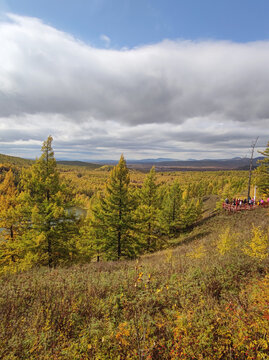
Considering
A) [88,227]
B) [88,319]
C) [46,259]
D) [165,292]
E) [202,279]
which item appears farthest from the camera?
[88,227]

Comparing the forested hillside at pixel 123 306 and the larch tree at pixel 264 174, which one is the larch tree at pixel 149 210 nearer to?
the forested hillside at pixel 123 306

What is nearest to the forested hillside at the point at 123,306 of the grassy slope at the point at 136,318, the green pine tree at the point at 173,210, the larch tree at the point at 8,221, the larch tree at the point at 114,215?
the grassy slope at the point at 136,318

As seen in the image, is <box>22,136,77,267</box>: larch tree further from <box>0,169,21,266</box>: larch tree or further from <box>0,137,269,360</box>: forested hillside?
<box>0,169,21,266</box>: larch tree

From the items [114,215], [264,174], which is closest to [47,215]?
[114,215]

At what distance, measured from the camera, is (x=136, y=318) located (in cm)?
354

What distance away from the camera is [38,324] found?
14.4 ft

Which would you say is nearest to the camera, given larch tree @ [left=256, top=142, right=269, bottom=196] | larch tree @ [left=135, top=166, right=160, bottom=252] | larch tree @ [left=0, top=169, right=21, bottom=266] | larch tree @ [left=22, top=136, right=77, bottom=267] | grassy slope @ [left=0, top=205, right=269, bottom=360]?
grassy slope @ [left=0, top=205, right=269, bottom=360]

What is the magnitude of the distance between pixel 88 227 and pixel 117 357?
1307 centimetres

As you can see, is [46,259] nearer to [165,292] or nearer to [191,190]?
[165,292]

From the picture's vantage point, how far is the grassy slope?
373 cm

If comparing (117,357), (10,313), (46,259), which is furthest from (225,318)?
(46,259)

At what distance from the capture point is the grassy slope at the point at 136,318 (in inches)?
147

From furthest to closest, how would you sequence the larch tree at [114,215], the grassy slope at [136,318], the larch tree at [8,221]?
the larch tree at [114,215]
the larch tree at [8,221]
the grassy slope at [136,318]

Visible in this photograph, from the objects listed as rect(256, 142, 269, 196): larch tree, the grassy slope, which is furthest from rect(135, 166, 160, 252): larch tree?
rect(256, 142, 269, 196): larch tree
